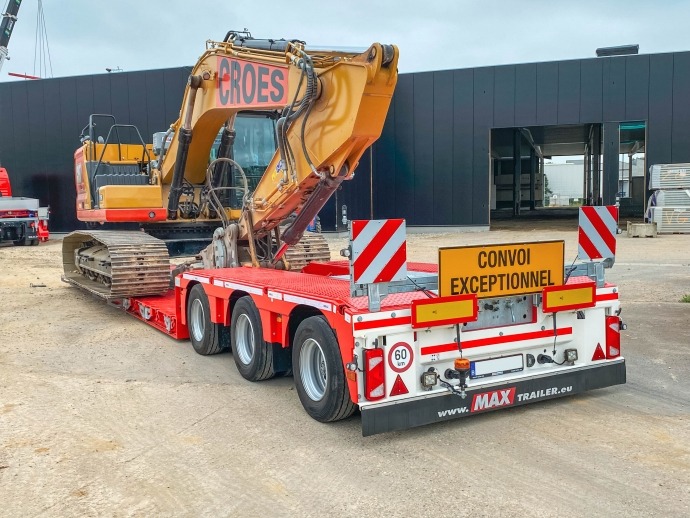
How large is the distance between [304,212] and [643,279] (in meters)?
7.65

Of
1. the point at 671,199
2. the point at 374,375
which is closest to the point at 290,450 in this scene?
the point at 374,375

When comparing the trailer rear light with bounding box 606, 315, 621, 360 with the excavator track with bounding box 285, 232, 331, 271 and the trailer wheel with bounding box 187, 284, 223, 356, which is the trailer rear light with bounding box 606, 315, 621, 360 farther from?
the excavator track with bounding box 285, 232, 331, 271

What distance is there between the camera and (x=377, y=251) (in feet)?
14.7

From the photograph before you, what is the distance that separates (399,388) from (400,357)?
21 centimetres

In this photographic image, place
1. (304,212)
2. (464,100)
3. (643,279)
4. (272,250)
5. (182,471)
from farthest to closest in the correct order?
(464,100) → (643,279) → (272,250) → (304,212) → (182,471)

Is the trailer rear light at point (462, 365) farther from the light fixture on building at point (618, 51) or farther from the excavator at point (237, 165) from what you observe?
the light fixture on building at point (618, 51)

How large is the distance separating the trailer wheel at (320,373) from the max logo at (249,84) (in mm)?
2581

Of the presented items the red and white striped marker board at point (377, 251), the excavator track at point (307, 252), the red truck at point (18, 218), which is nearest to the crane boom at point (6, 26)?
the red truck at point (18, 218)

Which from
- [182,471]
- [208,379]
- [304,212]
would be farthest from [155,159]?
[182,471]

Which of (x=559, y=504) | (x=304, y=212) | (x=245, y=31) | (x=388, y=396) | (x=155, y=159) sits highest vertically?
(x=245, y=31)

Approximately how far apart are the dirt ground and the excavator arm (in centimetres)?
183

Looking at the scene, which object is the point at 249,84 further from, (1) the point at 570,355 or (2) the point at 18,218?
(2) the point at 18,218

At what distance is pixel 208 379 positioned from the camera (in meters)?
6.15

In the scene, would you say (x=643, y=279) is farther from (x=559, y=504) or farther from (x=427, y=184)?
(x=427, y=184)
